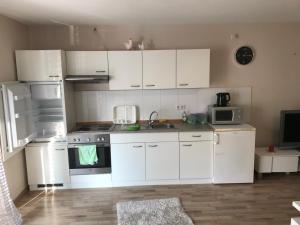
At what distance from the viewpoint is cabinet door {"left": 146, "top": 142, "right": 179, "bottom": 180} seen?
372cm

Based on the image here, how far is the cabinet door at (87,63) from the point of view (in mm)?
3709

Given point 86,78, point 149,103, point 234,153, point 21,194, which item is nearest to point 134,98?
point 149,103

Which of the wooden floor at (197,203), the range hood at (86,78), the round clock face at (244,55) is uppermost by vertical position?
the round clock face at (244,55)

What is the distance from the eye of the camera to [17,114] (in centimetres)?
312

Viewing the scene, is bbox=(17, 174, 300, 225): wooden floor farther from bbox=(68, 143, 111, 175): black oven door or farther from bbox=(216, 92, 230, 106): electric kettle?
bbox=(216, 92, 230, 106): electric kettle

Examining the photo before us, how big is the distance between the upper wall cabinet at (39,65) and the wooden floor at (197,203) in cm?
171

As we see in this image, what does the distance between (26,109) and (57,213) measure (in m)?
1.44

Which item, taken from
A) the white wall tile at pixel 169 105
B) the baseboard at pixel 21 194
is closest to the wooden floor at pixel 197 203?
the baseboard at pixel 21 194

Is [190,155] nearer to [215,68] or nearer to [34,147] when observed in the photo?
[215,68]

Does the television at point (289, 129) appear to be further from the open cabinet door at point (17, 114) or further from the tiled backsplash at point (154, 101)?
the open cabinet door at point (17, 114)

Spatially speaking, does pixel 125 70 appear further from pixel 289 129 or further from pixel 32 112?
pixel 289 129

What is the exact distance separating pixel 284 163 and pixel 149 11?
3085 mm

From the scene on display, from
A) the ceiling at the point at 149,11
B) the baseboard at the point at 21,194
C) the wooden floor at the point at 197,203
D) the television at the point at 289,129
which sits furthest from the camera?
the television at the point at 289,129

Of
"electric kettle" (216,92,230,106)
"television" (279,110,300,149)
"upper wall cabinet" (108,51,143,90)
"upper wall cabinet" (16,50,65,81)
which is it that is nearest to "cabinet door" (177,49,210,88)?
"electric kettle" (216,92,230,106)
